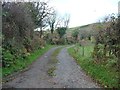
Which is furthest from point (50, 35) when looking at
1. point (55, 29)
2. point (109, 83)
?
point (109, 83)

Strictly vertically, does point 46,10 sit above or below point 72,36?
above

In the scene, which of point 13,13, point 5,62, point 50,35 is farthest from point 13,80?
point 50,35

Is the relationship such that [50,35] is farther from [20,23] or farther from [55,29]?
[20,23]

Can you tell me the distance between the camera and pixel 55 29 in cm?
8100

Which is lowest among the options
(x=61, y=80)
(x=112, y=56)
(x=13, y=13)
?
(x=61, y=80)

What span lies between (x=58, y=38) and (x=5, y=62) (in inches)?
2265

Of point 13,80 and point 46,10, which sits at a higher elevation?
point 46,10

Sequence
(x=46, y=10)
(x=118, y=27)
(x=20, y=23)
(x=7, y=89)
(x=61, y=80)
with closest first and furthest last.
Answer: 1. (x=7, y=89)
2. (x=61, y=80)
3. (x=118, y=27)
4. (x=20, y=23)
5. (x=46, y=10)

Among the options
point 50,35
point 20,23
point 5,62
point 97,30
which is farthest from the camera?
point 50,35

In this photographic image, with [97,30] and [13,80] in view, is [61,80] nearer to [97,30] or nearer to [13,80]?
[13,80]

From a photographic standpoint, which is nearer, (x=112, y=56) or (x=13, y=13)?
(x=112, y=56)

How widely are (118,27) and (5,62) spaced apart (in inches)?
323

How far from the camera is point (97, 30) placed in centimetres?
2095

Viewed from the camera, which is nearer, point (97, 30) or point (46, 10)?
point (97, 30)
